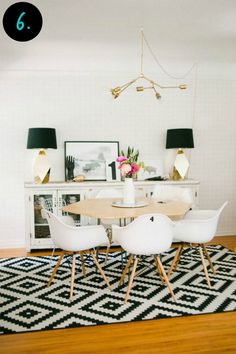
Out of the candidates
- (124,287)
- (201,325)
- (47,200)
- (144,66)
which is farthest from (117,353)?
(144,66)

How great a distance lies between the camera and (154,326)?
281cm

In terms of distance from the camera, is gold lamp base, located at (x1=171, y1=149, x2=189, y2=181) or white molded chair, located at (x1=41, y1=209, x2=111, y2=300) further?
gold lamp base, located at (x1=171, y1=149, x2=189, y2=181)

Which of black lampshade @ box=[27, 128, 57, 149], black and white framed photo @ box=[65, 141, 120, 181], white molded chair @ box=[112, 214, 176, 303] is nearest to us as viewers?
white molded chair @ box=[112, 214, 176, 303]

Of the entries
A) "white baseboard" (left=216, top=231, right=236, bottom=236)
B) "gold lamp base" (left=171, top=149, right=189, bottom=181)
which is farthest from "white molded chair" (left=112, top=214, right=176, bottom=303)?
"white baseboard" (left=216, top=231, right=236, bottom=236)

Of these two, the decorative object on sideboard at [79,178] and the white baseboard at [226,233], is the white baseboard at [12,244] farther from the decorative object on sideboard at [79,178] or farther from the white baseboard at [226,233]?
the white baseboard at [226,233]

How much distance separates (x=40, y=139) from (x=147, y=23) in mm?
1971

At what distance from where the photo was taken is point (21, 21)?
2977 mm

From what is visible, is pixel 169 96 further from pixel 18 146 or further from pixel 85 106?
pixel 18 146

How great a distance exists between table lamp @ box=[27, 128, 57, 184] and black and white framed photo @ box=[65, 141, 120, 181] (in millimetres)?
350

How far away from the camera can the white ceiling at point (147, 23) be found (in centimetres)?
319

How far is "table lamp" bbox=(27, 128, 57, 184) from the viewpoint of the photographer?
4844 millimetres

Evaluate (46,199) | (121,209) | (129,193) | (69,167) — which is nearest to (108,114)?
(69,167)

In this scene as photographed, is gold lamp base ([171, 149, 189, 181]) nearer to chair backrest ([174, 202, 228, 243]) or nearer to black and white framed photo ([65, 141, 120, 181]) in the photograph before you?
black and white framed photo ([65, 141, 120, 181])

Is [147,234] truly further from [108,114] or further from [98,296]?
[108,114]
